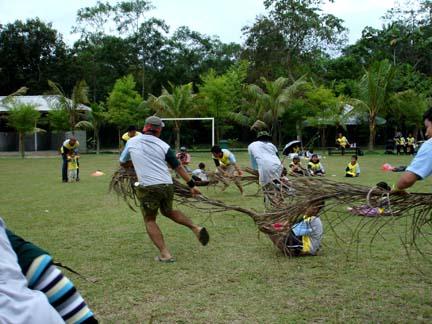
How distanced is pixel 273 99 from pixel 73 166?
20.1 metres

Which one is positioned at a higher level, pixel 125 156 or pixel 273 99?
pixel 273 99

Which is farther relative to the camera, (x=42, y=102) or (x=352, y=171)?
(x=42, y=102)

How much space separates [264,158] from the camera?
28.3ft

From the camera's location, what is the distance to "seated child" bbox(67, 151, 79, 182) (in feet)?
53.3

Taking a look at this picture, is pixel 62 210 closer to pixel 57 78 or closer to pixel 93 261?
pixel 93 261

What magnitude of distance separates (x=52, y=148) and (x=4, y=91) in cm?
1045

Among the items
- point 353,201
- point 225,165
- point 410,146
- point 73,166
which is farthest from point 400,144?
point 353,201

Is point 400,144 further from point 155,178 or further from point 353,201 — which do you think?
point 353,201

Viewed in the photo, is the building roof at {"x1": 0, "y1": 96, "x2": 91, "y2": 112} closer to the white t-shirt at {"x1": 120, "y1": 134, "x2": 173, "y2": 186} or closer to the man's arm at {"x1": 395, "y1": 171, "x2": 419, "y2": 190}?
the white t-shirt at {"x1": 120, "y1": 134, "x2": 173, "y2": 186}

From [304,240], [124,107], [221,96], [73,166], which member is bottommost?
[304,240]

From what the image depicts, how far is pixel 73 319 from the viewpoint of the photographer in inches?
76.3

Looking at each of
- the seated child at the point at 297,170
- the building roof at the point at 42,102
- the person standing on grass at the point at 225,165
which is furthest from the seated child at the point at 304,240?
the building roof at the point at 42,102

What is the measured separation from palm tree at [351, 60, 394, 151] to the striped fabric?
3130cm

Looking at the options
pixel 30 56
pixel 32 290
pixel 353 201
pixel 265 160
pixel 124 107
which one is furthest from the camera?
pixel 30 56
